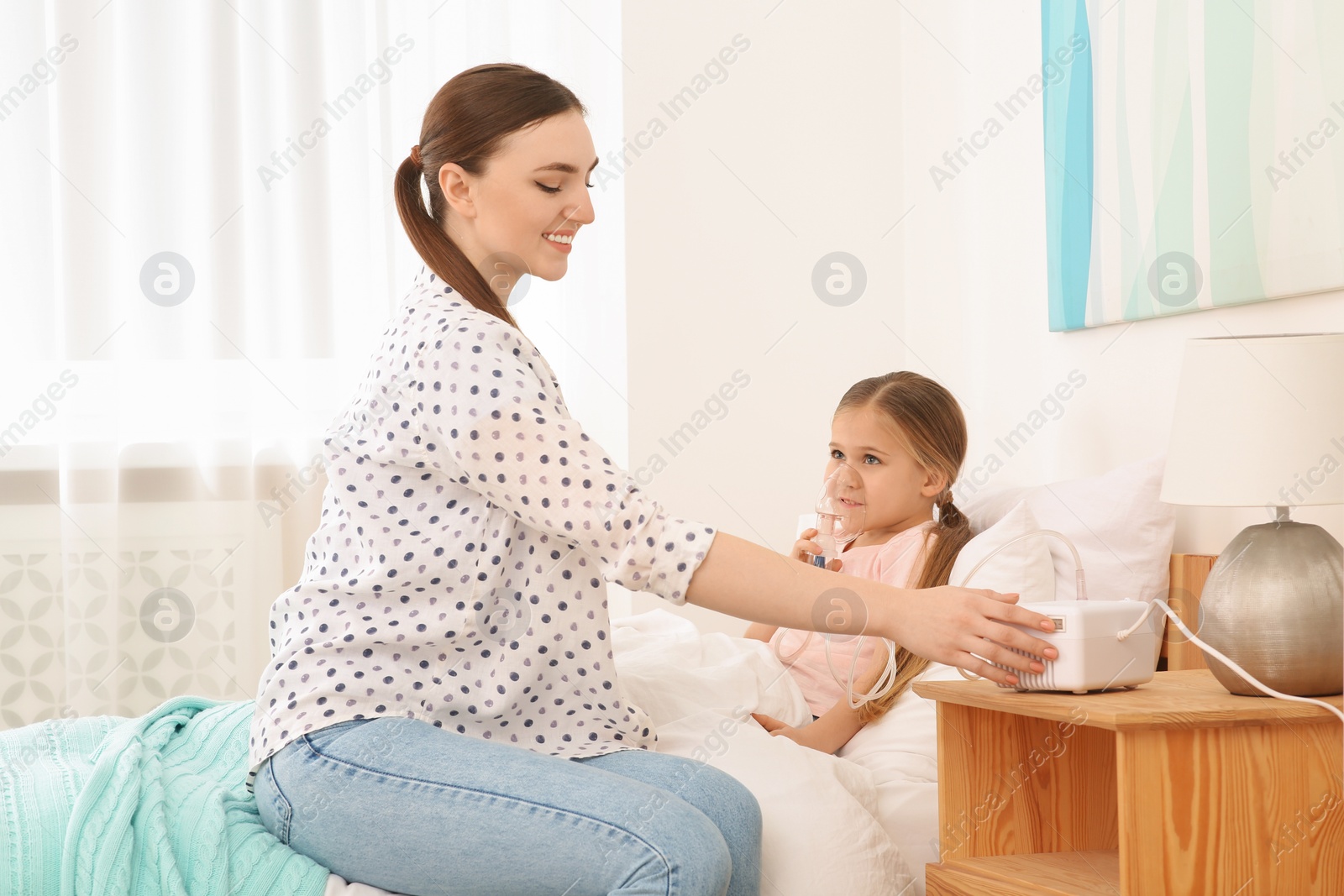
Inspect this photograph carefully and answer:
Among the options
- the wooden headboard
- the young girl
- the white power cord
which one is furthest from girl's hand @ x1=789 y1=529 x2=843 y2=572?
the white power cord

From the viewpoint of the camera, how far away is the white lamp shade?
1129 millimetres

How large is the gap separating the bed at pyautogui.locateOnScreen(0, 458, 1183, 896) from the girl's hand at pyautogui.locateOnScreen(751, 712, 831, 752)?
0.01m

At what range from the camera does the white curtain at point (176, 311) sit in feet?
8.73

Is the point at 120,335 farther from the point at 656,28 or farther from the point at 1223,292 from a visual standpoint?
the point at 1223,292

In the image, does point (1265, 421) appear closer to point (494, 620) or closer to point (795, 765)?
point (795, 765)

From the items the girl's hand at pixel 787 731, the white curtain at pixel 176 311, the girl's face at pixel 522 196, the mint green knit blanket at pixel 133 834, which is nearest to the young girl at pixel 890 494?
the girl's hand at pixel 787 731

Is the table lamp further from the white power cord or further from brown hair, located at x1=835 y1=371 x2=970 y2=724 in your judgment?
brown hair, located at x1=835 y1=371 x2=970 y2=724

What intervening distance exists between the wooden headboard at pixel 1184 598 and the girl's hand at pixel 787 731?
1.50 feet

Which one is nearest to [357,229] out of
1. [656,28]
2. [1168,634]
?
[656,28]

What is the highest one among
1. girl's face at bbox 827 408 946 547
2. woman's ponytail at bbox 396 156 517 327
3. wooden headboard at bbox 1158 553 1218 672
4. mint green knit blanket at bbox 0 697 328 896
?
woman's ponytail at bbox 396 156 517 327

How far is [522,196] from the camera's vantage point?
52.2 inches

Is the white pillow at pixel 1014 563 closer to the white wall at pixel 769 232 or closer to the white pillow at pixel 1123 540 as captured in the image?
the white pillow at pixel 1123 540

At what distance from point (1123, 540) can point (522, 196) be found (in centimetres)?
90

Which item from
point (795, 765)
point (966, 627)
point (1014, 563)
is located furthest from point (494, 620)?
point (1014, 563)
